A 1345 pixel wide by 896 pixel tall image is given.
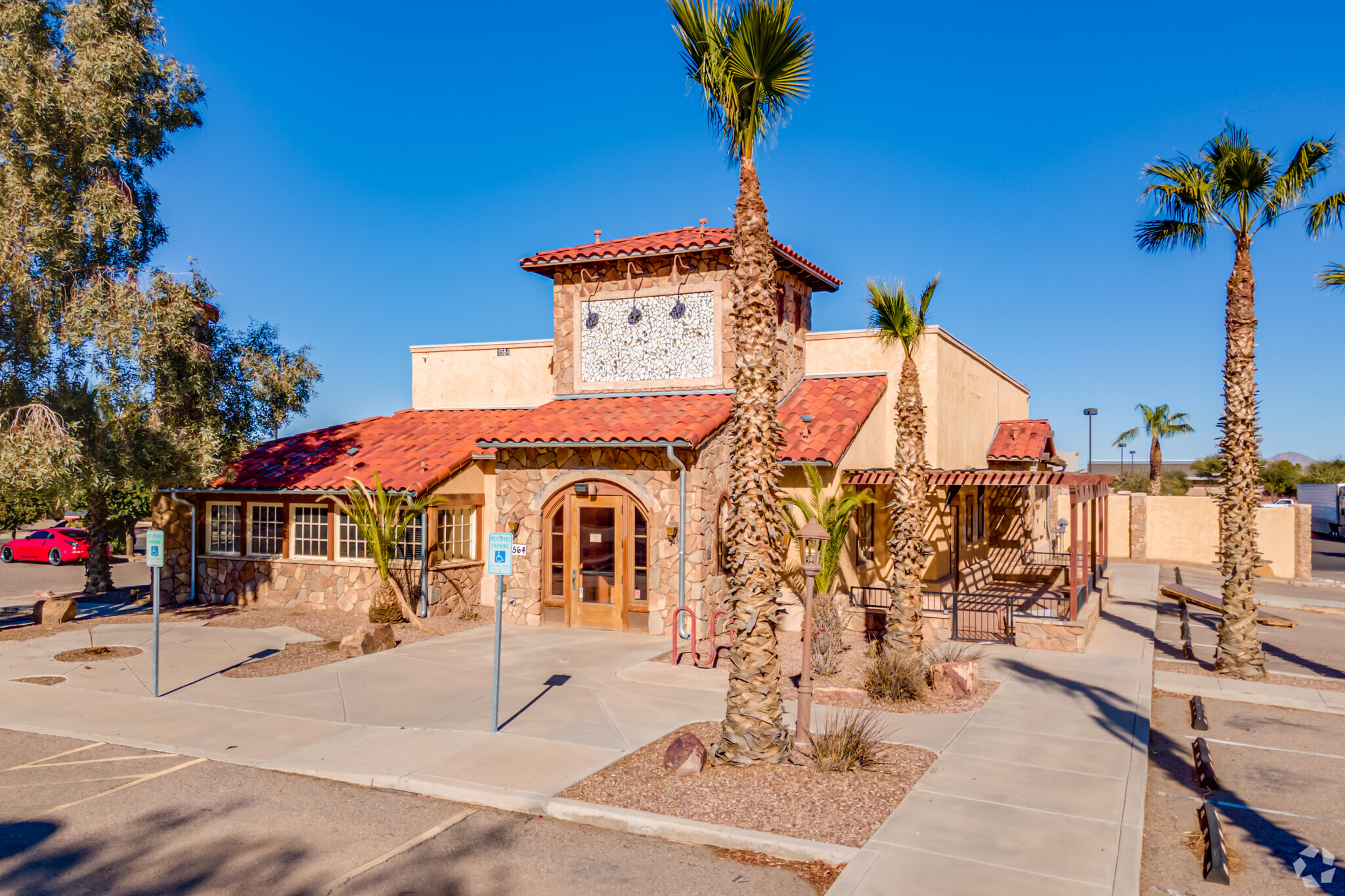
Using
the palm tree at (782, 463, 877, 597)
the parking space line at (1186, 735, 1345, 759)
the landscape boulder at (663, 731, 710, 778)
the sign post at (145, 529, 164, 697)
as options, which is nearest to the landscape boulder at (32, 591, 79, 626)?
the sign post at (145, 529, 164, 697)

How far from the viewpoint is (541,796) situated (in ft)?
23.9

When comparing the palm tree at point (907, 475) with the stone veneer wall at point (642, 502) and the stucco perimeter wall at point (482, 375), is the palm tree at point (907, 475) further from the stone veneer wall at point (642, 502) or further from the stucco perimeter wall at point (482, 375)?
the stucco perimeter wall at point (482, 375)

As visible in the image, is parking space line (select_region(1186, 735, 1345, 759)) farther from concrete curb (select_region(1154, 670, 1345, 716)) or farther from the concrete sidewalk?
concrete curb (select_region(1154, 670, 1345, 716))

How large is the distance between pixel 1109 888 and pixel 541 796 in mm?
4326

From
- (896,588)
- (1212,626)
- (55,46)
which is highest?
(55,46)

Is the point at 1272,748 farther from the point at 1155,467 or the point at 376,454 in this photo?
the point at 1155,467

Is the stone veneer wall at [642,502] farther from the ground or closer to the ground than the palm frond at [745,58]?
closer to the ground

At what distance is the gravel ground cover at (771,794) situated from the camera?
22.2ft

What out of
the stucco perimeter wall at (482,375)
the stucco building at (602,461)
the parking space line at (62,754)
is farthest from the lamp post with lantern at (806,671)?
the stucco perimeter wall at (482,375)

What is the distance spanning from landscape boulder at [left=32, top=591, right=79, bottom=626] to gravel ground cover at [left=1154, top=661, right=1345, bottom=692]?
19.1m

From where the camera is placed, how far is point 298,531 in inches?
721

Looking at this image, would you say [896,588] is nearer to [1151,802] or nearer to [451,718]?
[1151,802]

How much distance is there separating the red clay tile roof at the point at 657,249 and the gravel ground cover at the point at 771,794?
11.1 meters

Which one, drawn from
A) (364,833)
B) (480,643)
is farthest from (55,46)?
(364,833)
